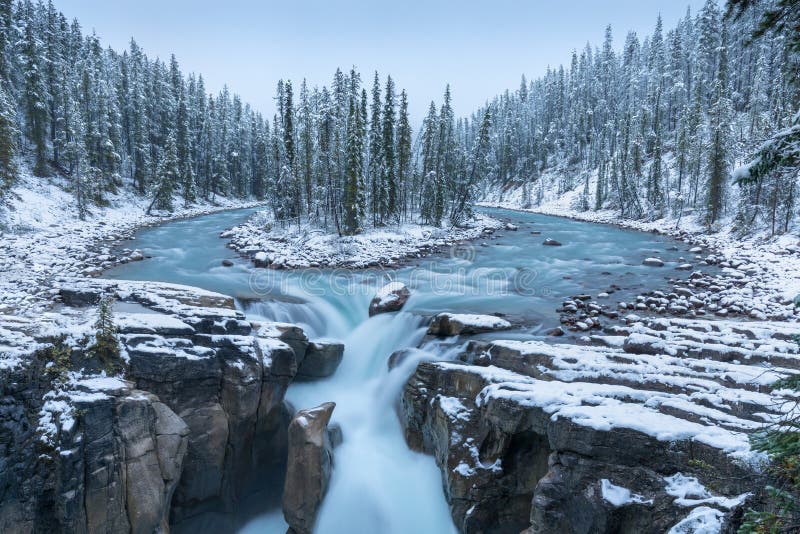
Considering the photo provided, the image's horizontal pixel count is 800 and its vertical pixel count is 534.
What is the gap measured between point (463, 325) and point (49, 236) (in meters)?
29.1

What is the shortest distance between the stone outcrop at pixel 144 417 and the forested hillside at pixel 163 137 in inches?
1015

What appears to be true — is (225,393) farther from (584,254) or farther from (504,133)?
(504,133)

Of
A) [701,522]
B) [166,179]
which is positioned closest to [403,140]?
[166,179]

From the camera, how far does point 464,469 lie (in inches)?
394

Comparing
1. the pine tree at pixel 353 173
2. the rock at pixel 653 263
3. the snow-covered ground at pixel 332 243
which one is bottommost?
the rock at pixel 653 263

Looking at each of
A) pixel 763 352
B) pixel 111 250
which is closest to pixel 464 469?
pixel 763 352

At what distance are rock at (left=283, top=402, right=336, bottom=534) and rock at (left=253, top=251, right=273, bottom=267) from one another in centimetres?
1868

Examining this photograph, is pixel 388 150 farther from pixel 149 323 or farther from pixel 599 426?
pixel 599 426

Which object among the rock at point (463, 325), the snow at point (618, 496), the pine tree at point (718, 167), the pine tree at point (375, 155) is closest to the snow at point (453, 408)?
the snow at point (618, 496)

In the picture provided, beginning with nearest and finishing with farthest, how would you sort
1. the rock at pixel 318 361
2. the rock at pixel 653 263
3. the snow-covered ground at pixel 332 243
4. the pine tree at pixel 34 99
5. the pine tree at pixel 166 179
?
the rock at pixel 318 361 < the rock at pixel 653 263 < the snow-covered ground at pixel 332 243 < the pine tree at pixel 34 99 < the pine tree at pixel 166 179

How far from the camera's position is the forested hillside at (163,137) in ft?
127

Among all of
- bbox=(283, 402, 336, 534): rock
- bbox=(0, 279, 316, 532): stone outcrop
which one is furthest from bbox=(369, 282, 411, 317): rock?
bbox=(283, 402, 336, 534): rock

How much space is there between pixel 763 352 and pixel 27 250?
106 feet

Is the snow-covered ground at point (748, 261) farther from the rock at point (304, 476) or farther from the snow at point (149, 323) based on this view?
the snow at point (149, 323)
